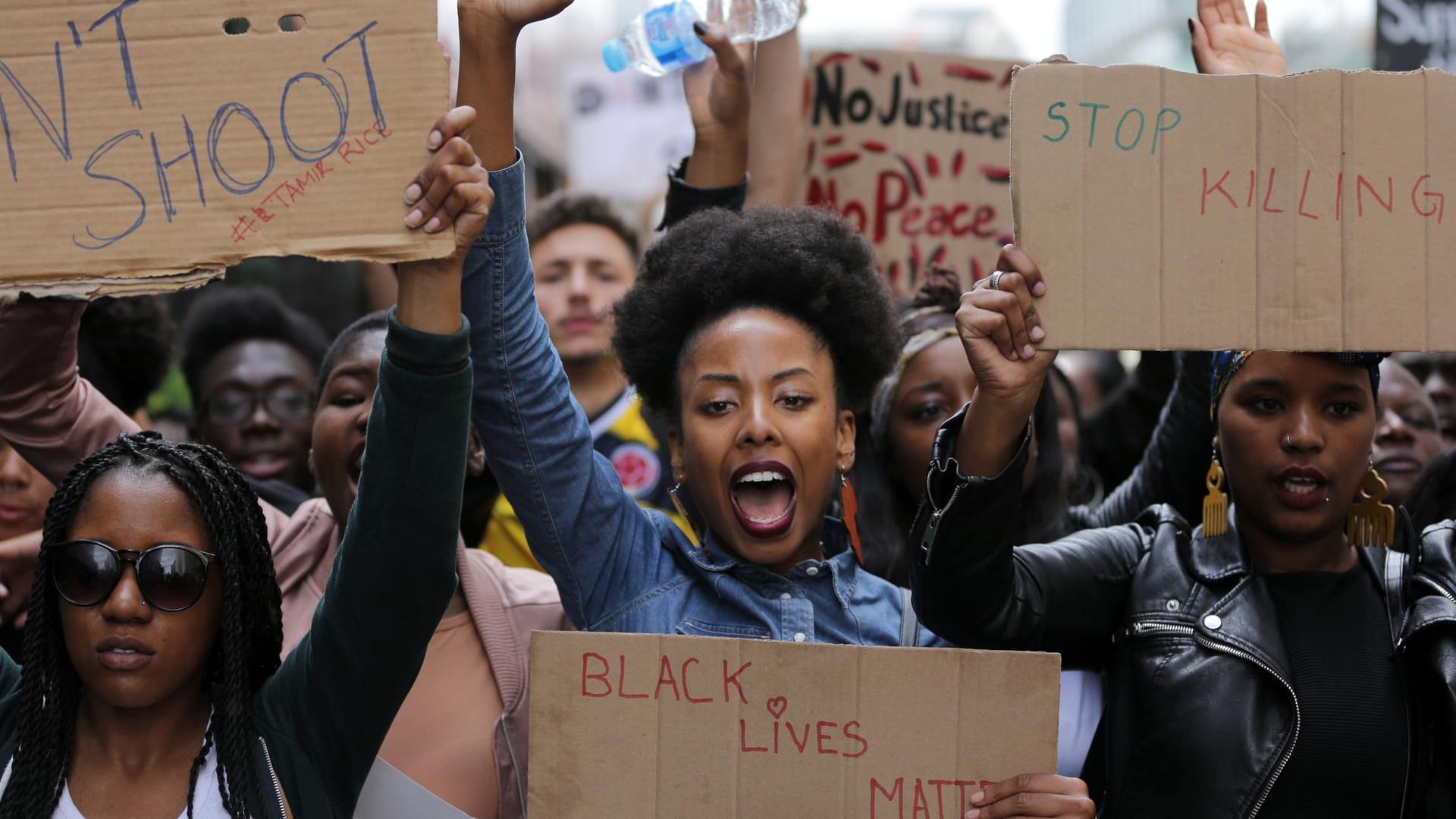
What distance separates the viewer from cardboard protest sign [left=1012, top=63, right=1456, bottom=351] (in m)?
2.41

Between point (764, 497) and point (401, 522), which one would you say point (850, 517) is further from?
point (401, 522)

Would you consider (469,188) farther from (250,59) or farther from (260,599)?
(260,599)

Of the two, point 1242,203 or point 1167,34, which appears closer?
point 1242,203

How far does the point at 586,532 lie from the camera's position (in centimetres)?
274

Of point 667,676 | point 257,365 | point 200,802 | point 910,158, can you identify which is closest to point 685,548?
point 667,676

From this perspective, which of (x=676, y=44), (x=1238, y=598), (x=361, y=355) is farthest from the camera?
(x=676, y=44)

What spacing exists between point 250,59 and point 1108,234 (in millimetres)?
1307

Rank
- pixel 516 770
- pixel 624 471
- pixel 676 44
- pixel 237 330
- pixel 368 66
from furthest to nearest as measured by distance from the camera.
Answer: pixel 237 330
pixel 624 471
pixel 676 44
pixel 516 770
pixel 368 66

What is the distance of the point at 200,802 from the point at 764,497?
3.43 feet

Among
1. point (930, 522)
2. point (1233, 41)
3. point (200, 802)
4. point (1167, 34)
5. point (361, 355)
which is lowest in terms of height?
point (200, 802)

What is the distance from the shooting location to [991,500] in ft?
8.08

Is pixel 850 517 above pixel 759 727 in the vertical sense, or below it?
above

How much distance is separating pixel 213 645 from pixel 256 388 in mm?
2265

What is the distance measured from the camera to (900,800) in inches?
93.7
